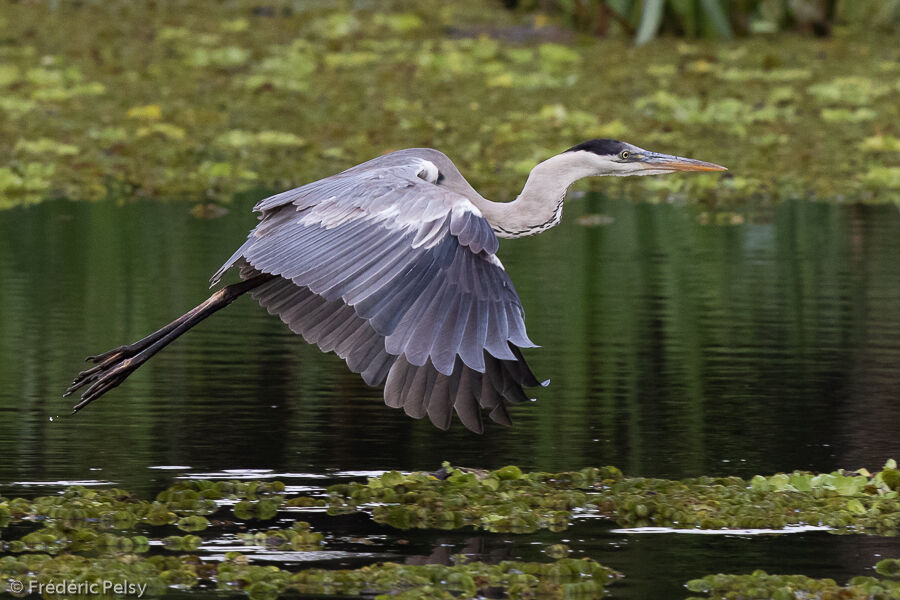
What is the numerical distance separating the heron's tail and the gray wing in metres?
0.10

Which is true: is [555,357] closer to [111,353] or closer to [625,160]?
[625,160]

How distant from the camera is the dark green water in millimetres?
6330

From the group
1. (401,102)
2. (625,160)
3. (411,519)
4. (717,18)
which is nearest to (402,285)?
(411,519)

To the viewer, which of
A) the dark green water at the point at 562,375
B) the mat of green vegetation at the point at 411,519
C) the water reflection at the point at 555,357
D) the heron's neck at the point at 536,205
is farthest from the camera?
the heron's neck at the point at 536,205

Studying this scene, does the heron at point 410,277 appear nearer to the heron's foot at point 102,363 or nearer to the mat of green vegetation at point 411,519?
the heron's foot at point 102,363

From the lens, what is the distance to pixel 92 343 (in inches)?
355

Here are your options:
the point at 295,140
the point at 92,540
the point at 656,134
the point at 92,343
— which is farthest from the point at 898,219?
the point at 92,540

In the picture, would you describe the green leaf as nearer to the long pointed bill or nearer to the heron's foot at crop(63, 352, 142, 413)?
the long pointed bill

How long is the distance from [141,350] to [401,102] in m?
10.7

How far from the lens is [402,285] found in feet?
19.8

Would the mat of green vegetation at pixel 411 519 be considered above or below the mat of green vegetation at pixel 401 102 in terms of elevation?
below

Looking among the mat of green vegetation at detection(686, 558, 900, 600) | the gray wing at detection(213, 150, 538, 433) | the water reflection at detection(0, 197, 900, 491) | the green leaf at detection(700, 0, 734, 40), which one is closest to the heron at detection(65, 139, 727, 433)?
the gray wing at detection(213, 150, 538, 433)

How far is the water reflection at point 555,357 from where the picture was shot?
6941mm

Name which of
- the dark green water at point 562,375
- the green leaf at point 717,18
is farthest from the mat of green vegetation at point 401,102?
the dark green water at point 562,375
